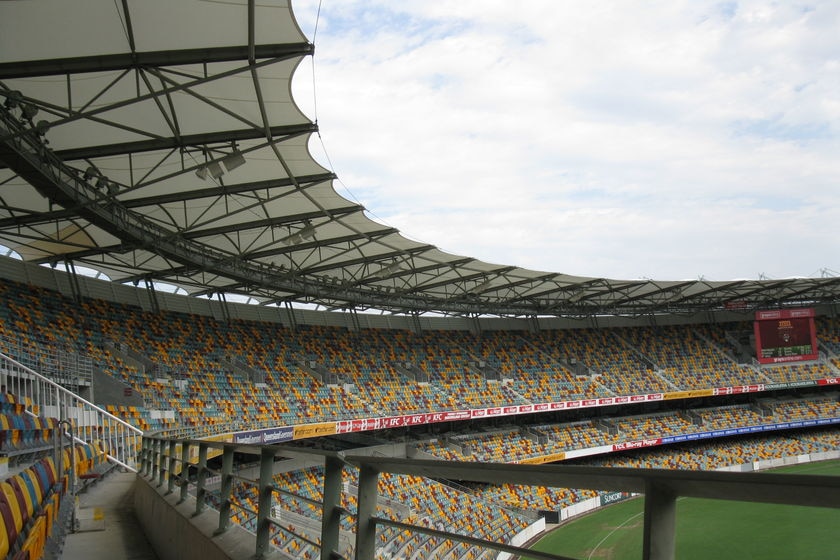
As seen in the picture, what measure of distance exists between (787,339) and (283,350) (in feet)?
105

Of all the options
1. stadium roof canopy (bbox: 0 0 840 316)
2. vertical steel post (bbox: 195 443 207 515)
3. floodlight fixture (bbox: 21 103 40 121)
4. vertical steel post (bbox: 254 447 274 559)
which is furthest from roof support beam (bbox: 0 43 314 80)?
vertical steel post (bbox: 254 447 274 559)

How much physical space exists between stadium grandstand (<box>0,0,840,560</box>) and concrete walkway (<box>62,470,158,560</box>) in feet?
0.51

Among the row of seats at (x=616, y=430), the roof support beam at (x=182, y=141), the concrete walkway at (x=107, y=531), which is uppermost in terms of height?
the roof support beam at (x=182, y=141)

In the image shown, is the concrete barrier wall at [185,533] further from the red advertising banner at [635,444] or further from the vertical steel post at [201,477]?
the red advertising banner at [635,444]

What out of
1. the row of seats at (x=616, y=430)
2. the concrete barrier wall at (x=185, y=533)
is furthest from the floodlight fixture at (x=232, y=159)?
the row of seats at (x=616, y=430)

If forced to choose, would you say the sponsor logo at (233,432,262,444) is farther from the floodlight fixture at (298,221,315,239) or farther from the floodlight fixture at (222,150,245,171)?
the floodlight fixture at (222,150,245,171)

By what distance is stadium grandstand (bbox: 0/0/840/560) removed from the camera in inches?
182

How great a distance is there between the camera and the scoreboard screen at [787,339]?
43.4 m

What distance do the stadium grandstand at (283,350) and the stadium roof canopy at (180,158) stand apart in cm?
8

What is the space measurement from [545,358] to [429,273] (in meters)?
15.7

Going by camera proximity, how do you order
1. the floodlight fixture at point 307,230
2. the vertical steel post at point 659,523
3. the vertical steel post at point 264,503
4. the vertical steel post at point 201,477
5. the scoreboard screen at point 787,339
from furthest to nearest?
the scoreboard screen at point 787,339, the floodlight fixture at point 307,230, the vertical steel post at point 201,477, the vertical steel post at point 264,503, the vertical steel post at point 659,523

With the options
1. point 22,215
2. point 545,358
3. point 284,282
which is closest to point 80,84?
Result: point 22,215

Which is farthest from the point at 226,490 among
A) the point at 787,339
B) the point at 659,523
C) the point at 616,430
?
the point at 787,339

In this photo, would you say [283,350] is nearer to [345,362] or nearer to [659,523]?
[345,362]
